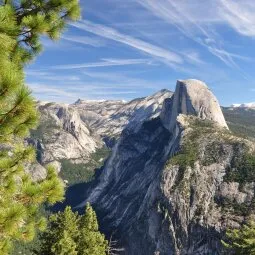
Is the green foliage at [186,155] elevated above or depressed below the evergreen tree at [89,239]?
above

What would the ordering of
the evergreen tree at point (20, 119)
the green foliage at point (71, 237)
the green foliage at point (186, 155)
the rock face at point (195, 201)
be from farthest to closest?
the green foliage at point (186, 155), the rock face at point (195, 201), the green foliage at point (71, 237), the evergreen tree at point (20, 119)

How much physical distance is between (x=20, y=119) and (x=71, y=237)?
142 ft

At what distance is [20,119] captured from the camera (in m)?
13.0

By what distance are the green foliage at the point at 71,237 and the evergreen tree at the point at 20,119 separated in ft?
112

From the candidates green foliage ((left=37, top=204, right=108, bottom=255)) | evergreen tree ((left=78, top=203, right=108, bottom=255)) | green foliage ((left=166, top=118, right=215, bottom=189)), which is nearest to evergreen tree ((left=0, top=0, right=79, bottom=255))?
green foliage ((left=37, top=204, right=108, bottom=255))

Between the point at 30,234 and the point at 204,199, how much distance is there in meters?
148

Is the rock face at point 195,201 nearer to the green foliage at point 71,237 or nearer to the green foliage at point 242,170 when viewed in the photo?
the green foliage at point 242,170

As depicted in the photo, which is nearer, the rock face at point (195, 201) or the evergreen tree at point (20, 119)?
the evergreen tree at point (20, 119)

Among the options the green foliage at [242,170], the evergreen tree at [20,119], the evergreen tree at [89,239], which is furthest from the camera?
the green foliage at [242,170]

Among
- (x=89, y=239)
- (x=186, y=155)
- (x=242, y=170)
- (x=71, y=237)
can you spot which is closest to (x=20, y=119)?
(x=89, y=239)

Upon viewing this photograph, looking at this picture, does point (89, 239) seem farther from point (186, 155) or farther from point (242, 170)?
point (186, 155)

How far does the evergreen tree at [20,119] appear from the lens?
12.2 m

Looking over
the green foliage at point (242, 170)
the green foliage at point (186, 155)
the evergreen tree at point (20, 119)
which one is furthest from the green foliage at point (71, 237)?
the green foliage at point (242, 170)


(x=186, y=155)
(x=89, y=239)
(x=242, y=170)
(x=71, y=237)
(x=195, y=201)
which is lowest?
(x=195, y=201)
